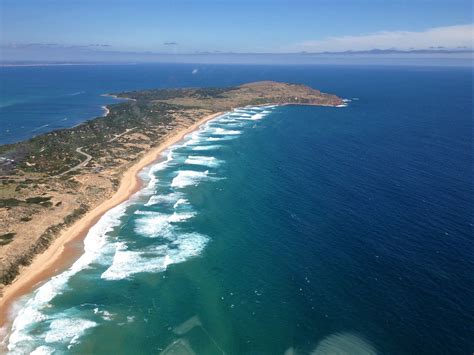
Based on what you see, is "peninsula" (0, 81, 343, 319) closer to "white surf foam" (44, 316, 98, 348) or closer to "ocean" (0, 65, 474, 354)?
"ocean" (0, 65, 474, 354)

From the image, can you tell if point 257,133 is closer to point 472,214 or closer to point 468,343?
point 472,214

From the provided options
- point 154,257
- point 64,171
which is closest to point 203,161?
point 64,171

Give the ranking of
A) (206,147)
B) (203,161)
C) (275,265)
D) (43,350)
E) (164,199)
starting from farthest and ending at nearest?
(206,147), (203,161), (164,199), (275,265), (43,350)

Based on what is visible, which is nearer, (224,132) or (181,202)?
(181,202)

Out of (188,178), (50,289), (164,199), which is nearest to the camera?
(50,289)

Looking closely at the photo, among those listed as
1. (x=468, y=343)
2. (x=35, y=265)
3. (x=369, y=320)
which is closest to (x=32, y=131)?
(x=35, y=265)

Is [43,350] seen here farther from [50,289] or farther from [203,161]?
[203,161]
